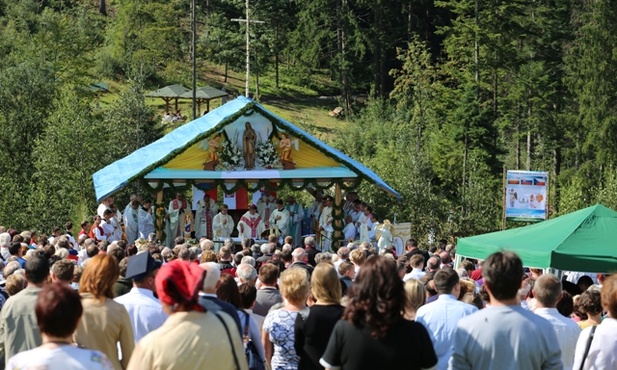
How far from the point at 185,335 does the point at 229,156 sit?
22.1 metres

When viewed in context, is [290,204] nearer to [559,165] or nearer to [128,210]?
[128,210]

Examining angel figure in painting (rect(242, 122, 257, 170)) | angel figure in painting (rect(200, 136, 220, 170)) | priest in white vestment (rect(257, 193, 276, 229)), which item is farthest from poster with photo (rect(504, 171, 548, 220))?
angel figure in painting (rect(200, 136, 220, 170))

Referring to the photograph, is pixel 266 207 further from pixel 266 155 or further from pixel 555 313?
pixel 555 313

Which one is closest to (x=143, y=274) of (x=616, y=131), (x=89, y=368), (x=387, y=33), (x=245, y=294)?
(x=245, y=294)

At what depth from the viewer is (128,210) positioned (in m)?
27.3

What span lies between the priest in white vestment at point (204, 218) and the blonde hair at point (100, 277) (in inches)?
839

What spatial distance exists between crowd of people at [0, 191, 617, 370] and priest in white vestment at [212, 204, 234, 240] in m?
18.1

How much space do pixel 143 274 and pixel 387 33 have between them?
6145cm

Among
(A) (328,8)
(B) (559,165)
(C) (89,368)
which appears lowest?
(B) (559,165)

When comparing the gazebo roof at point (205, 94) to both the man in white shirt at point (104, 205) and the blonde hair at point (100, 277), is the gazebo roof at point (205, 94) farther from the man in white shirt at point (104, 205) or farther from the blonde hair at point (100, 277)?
the blonde hair at point (100, 277)

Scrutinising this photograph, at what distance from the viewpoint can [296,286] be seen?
7648 millimetres

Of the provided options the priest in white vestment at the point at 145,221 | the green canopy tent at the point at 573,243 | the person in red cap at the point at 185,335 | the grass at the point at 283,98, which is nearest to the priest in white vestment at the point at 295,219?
the priest in white vestment at the point at 145,221

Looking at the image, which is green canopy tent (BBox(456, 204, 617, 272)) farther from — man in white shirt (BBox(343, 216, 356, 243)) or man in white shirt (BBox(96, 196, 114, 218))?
man in white shirt (BBox(96, 196, 114, 218))

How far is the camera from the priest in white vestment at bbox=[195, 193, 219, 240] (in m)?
28.5
